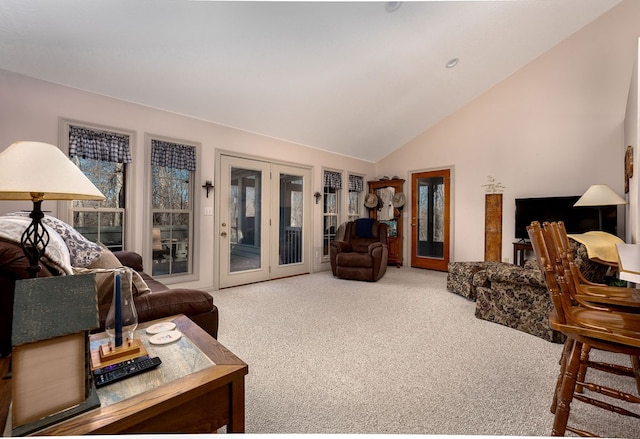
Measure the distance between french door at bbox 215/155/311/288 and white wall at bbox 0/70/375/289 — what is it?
0.19 metres

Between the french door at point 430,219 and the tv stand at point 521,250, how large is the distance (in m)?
1.16

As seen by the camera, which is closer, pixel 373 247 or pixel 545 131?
pixel 545 131

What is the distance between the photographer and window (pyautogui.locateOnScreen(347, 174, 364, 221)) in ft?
20.1

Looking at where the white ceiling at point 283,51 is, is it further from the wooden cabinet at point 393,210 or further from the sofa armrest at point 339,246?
the sofa armrest at point 339,246

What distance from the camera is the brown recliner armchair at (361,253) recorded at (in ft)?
14.7

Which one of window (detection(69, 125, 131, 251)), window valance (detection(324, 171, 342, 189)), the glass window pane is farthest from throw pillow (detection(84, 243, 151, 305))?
window valance (detection(324, 171, 342, 189))

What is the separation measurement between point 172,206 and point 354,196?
3.80m

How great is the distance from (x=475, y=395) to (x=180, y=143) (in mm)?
4005

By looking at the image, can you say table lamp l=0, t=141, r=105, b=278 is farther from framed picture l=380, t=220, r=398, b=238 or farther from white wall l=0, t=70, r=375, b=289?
framed picture l=380, t=220, r=398, b=238

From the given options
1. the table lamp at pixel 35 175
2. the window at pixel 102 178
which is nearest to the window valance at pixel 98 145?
the window at pixel 102 178

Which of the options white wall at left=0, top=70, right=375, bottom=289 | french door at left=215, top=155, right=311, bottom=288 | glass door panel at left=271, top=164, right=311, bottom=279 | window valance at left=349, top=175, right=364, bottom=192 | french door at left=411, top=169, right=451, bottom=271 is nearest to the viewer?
white wall at left=0, top=70, right=375, bottom=289

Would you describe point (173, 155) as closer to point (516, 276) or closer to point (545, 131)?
point (516, 276)

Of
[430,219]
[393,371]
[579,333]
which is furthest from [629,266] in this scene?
[430,219]

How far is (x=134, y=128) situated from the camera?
3316 millimetres
